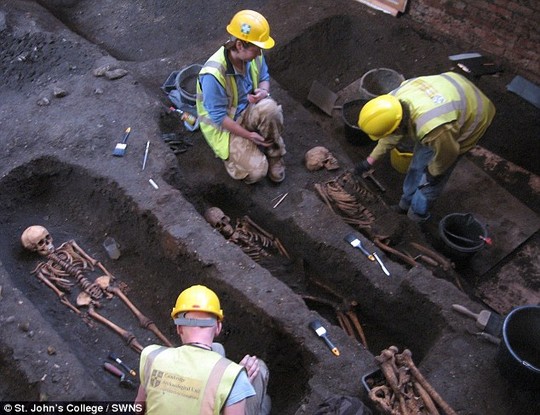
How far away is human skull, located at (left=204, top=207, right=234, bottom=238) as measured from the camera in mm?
5840

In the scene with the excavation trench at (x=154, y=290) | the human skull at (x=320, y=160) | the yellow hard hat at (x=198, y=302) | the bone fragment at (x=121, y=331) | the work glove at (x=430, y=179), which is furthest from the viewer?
the human skull at (x=320, y=160)

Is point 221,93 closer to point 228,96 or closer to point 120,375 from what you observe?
point 228,96

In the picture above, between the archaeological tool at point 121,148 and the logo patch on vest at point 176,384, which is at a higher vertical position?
the logo patch on vest at point 176,384

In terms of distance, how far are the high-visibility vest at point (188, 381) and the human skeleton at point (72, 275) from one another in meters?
1.53

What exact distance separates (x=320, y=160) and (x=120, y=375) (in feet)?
9.96

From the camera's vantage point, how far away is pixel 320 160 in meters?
6.27

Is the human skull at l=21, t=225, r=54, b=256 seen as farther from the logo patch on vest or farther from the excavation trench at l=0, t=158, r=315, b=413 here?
the logo patch on vest

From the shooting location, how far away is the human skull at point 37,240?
5414 mm

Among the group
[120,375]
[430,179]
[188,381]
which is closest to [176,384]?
[188,381]

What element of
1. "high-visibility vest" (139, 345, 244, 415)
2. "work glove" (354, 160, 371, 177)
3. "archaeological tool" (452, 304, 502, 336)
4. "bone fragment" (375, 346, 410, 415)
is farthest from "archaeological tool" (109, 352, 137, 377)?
"work glove" (354, 160, 371, 177)

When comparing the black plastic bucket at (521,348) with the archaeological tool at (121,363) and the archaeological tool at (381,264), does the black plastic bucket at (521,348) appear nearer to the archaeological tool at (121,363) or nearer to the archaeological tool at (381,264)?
the archaeological tool at (381,264)

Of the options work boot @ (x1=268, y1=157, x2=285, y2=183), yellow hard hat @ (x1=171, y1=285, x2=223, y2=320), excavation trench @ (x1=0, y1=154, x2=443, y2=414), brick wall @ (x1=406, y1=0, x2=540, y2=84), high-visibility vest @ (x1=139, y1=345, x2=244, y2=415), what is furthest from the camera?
brick wall @ (x1=406, y1=0, x2=540, y2=84)

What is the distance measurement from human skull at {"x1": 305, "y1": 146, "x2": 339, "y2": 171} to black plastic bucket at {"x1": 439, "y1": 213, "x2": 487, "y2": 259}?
132cm

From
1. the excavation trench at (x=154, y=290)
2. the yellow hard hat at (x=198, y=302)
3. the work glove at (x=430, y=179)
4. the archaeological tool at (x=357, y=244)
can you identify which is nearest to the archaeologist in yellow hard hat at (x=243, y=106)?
the excavation trench at (x=154, y=290)
